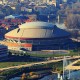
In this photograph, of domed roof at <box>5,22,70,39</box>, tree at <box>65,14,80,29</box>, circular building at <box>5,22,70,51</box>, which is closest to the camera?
circular building at <box>5,22,70,51</box>

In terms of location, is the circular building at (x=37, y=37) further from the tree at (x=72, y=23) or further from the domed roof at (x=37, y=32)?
the tree at (x=72, y=23)

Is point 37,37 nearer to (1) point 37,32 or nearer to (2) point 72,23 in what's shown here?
(1) point 37,32

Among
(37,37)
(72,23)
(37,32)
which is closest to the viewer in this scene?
(37,37)

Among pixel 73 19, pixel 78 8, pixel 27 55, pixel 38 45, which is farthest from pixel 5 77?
pixel 78 8

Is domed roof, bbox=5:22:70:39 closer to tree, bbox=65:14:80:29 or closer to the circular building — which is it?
the circular building

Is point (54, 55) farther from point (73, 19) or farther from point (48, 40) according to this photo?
point (73, 19)

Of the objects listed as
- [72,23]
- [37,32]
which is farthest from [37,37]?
[72,23]

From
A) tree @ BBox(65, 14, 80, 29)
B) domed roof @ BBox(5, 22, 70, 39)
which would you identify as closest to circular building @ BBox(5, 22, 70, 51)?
domed roof @ BBox(5, 22, 70, 39)

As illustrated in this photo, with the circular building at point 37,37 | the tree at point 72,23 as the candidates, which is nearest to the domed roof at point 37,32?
the circular building at point 37,37
